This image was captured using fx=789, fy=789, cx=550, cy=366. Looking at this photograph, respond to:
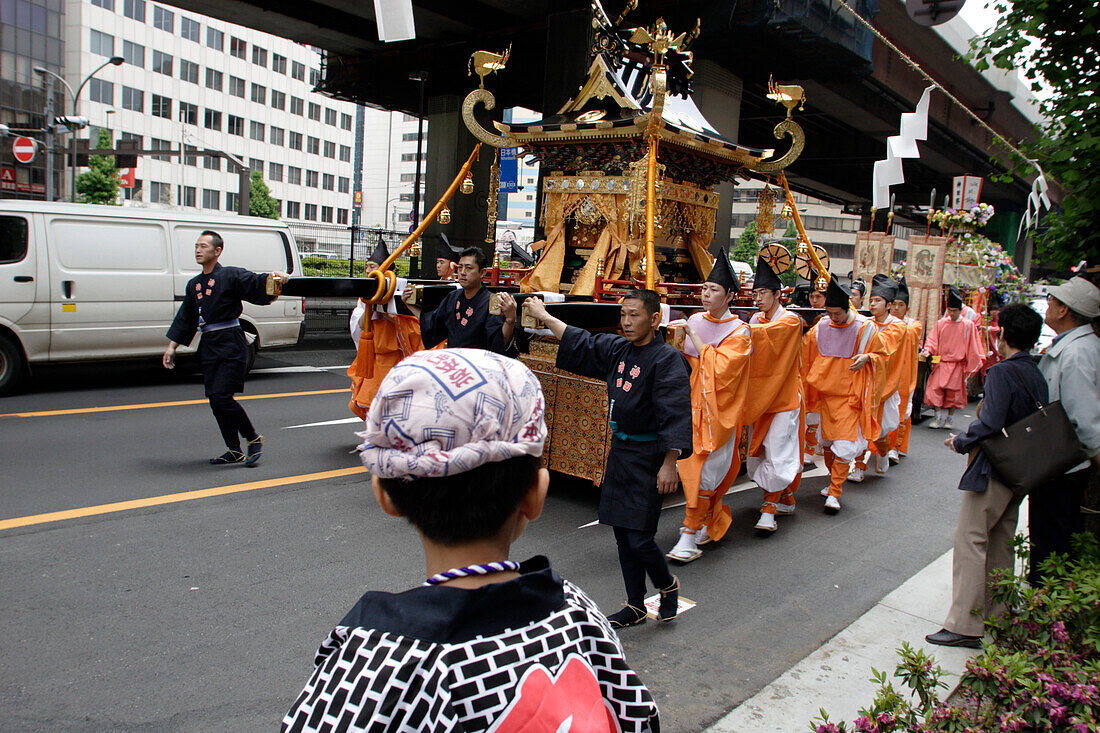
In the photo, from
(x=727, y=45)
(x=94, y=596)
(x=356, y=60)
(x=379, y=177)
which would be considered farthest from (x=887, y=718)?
(x=379, y=177)

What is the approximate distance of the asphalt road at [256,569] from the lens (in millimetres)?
3328

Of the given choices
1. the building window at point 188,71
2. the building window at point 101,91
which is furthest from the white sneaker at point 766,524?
the building window at point 188,71

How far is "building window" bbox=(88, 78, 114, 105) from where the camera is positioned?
46500 millimetres

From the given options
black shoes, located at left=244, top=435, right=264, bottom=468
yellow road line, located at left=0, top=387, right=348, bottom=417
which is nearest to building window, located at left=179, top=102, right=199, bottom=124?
yellow road line, located at left=0, top=387, right=348, bottom=417

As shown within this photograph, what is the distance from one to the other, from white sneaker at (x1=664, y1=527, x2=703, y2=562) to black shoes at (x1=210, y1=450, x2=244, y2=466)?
375cm

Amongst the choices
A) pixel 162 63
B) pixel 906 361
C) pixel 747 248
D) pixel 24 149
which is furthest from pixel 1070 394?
pixel 162 63

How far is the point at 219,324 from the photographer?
643 cm

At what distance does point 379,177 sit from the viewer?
2916 inches

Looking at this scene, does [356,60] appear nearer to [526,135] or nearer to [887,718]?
[526,135]

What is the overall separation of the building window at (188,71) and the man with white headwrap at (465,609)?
2295 inches

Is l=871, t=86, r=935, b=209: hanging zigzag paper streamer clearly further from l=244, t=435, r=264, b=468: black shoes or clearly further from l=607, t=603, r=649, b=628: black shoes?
l=244, t=435, r=264, b=468: black shoes

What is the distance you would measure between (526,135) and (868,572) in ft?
15.3

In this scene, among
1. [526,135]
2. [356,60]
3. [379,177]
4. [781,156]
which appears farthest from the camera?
[379,177]

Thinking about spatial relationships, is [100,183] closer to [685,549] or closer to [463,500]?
[685,549]
